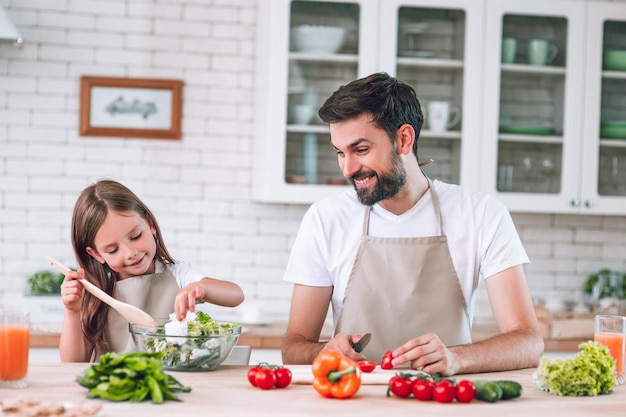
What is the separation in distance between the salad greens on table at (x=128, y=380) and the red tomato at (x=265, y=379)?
0.21 metres

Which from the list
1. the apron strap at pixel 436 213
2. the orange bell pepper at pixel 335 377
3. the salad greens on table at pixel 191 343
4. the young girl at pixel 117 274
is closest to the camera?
the orange bell pepper at pixel 335 377

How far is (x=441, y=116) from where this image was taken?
14.5 ft

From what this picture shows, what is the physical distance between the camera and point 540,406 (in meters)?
1.96

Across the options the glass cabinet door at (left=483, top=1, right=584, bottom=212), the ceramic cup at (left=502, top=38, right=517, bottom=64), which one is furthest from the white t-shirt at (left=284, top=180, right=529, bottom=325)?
the ceramic cup at (left=502, top=38, right=517, bottom=64)

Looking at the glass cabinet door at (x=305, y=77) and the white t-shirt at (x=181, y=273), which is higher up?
the glass cabinet door at (x=305, y=77)

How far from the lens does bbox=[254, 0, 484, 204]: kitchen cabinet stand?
4.28 metres

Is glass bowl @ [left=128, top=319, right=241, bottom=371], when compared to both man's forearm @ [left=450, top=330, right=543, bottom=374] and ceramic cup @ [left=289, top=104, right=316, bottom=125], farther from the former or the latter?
ceramic cup @ [left=289, top=104, right=316, bottom=125]

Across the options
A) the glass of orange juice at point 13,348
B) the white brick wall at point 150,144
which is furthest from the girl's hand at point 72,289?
the white brick wall at point 150,144

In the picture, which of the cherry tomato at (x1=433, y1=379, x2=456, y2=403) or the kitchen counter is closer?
the kitchen counter

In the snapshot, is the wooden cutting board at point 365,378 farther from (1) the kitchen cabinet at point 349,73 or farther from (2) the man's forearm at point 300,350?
(1) the kitchen cabinet at point 349,73

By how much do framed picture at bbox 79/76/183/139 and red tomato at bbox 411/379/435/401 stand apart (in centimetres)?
275

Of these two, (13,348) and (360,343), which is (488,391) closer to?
(360,343)

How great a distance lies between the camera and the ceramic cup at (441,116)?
4410mm

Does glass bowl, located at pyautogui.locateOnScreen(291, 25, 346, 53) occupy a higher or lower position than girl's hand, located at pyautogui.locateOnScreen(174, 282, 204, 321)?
higher
